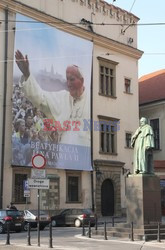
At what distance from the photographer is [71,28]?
34.0 m

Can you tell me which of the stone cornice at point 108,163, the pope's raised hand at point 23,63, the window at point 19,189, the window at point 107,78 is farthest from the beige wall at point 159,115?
the pope's raised hand at point 23,63

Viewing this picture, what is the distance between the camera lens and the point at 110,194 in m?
35.8

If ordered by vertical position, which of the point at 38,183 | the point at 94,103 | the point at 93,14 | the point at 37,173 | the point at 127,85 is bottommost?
the point at 38,183

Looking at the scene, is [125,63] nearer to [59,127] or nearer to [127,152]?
[127,152]

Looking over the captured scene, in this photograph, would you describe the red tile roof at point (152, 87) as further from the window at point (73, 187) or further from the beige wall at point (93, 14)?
the window at point (73, 187)

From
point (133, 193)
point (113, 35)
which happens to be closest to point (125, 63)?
point (113, 35)

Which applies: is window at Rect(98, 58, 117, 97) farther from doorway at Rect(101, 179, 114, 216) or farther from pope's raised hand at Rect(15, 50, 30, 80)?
pope's raised hand at Rect(15, 50, 30, 80)

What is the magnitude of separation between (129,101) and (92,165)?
765cm

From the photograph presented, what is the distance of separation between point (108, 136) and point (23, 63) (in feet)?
33.2

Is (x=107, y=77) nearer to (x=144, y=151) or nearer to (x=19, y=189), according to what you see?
(x=19, y=189)

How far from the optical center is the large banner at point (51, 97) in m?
29.5

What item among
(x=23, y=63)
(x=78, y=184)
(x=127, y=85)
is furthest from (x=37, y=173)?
(x=127, y=85)

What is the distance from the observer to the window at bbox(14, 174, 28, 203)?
96.7 feet

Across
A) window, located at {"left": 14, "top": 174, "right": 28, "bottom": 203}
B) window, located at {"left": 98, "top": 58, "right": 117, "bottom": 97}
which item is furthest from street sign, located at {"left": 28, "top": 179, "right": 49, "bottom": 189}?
window, located at {"left": 98, "top": 58, "right": 117, "bottom": 97}
